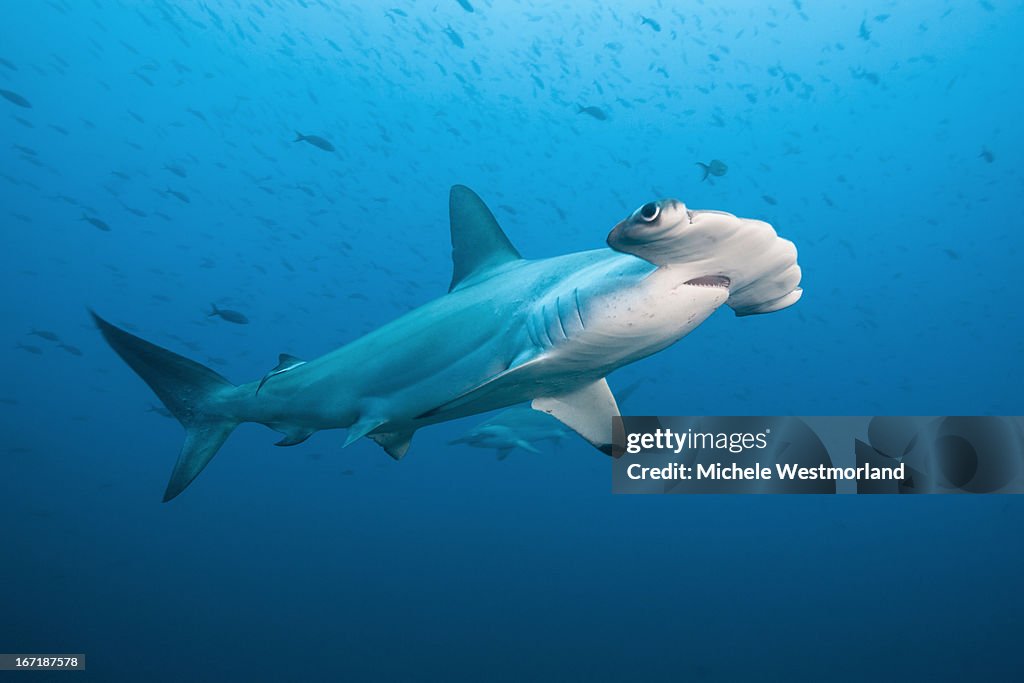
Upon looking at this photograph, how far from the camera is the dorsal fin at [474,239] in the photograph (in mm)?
3201

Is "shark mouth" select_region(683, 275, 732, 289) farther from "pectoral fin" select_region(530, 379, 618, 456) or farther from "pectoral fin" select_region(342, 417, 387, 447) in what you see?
"pectoral fin" select_region(342, 417, 387, 447)

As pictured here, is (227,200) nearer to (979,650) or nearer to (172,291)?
(172,291)

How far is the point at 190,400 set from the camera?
3600 mm

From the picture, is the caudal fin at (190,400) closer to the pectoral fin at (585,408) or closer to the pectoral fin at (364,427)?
the pectoral fin at (364,427)

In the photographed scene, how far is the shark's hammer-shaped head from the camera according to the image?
1600mm

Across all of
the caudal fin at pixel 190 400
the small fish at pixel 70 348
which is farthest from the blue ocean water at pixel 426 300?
the caudal fin at pixel 190 400

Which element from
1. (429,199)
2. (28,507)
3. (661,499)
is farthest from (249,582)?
(661,499)

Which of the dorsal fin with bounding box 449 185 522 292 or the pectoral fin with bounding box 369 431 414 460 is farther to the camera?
the pectoral fin with bounding box 369 431 414 460

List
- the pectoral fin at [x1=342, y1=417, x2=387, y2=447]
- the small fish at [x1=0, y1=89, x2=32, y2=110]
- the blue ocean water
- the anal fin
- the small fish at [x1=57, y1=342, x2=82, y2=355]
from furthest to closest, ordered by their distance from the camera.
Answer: the blue ocean water → the small fish at [x1=57, y1=342, x2=82, y2=355] → the small fish at [x1=0, y1=89, x2=32, y2=110] → the anal fin → the pectoral fin at [x1=342, y1=417, x2=387, y2=447]

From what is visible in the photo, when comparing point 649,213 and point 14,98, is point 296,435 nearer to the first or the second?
point 649,213

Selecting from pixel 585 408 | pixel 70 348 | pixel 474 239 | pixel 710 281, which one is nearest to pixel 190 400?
pixel 474 239

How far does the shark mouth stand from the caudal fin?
2981 mm

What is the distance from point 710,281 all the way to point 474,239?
158 centimetres

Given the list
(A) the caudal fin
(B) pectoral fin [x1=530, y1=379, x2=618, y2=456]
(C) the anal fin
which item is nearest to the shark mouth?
(B) pectoral fin [x1=530, y1=379, x2=618, y2=456]
